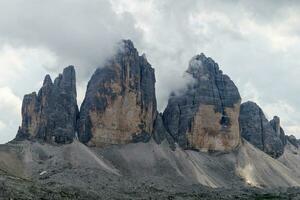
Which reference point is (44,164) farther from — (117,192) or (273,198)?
(273,198)

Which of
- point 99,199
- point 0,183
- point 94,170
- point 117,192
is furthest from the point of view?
point 94,170

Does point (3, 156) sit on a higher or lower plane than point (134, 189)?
higher

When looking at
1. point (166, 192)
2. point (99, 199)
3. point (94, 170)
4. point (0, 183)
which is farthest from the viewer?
point (94, 170)

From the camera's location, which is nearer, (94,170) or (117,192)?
(117,192)

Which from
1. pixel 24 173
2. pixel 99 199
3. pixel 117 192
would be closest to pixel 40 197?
pixel 99 199

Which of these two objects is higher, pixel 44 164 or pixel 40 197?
pixel 44 164

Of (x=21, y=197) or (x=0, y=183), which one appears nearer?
(x=21, y=197)

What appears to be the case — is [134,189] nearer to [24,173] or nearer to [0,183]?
[24,173]

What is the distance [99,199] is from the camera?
140m

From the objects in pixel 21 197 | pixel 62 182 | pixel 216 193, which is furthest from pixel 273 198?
pixel 21 197

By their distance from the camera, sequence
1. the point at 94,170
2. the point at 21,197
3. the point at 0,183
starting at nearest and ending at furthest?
the point at 21,197 < the point at 0,183 < the point at 94,170

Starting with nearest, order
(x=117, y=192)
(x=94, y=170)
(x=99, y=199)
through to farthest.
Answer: (x=99, y=199), (x=117, y=192), (x=94, y=170)

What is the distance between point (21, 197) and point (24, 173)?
2866 inches

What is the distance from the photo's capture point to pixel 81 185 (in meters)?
171
